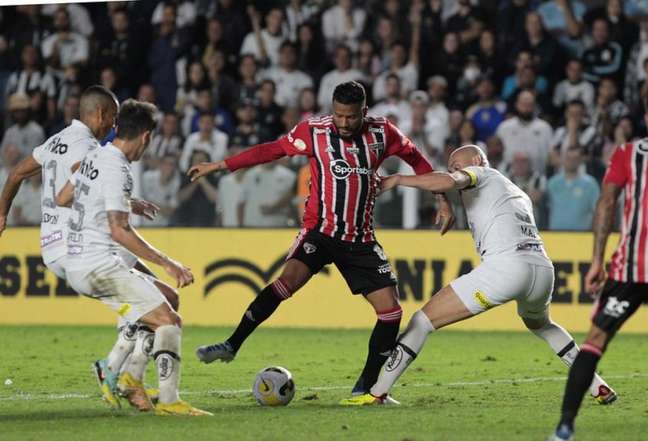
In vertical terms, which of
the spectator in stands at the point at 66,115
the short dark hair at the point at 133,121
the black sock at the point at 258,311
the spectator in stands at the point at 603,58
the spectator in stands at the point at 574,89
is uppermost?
the spectator in stands at the point at 603,58

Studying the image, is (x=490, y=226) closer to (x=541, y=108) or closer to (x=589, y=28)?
(x=541, y=108)

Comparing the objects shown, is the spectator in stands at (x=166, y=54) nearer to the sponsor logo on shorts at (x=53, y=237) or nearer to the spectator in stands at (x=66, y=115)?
the spectator in stands at (x=66, y=115)

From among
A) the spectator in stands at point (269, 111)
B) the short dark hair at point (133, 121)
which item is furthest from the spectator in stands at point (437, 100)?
the short dark hair at point (133, 121)

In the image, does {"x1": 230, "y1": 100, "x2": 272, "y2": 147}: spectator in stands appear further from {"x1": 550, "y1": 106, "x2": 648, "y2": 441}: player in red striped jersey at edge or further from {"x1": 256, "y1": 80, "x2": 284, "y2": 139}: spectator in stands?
{"x1": 550, "y1": 106, "x2": 648, "y2": 441}: player in red striped jersey at edge

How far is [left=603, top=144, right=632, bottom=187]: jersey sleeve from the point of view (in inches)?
279

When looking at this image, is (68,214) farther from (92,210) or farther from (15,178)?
(15,178)

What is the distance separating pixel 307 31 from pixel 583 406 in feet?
35.1

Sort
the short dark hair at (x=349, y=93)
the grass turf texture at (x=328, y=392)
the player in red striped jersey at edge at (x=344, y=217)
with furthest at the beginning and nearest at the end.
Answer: the player in red striped jersey at edge at (x=344, y=217)
the short dark hair at (x=349, y=93)
the grass turf texture at (x=328, y=392)

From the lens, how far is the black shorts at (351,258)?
375 inches

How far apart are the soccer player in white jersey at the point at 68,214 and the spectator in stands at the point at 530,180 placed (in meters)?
6.55

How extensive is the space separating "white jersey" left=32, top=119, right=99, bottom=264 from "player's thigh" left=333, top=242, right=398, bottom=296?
194 centimetres

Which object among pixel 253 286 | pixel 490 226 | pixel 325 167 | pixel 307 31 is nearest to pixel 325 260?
pixel 325 167

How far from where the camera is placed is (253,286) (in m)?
15.6

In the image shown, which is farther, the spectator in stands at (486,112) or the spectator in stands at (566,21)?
the spectator in stands at (566,21)
